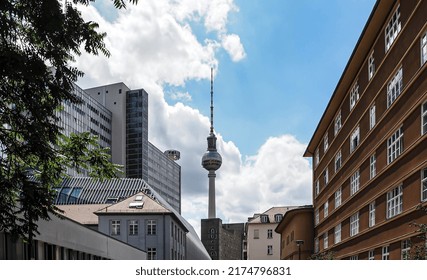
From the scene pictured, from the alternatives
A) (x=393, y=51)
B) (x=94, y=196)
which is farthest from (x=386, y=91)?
(x=94, y=196)

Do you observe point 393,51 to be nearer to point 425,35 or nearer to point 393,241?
point 425,35

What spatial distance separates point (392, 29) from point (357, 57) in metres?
6.75

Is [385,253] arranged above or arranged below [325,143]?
below

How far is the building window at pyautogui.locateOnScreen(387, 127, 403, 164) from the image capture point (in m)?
27.6

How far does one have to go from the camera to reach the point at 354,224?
38.5 m

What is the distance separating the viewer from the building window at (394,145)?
27578 millimetres

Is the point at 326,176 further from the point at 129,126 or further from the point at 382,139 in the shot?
the point at 129,126

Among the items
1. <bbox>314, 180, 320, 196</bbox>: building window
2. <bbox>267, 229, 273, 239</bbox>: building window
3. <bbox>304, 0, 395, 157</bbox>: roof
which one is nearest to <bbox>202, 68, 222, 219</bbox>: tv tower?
<bbox>267, 229, 273, 239</bbox>: building window

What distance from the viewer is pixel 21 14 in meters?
13.6

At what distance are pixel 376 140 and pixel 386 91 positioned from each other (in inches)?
130

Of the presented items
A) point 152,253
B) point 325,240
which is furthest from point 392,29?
point 152,253

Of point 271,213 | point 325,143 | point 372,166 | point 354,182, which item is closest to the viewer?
point 372,166

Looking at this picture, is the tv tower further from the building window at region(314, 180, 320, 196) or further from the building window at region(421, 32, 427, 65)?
the building window at region(421, 32, 427, 65)

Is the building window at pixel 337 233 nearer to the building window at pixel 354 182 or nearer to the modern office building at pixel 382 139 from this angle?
the modern office building at pixel 382 139
